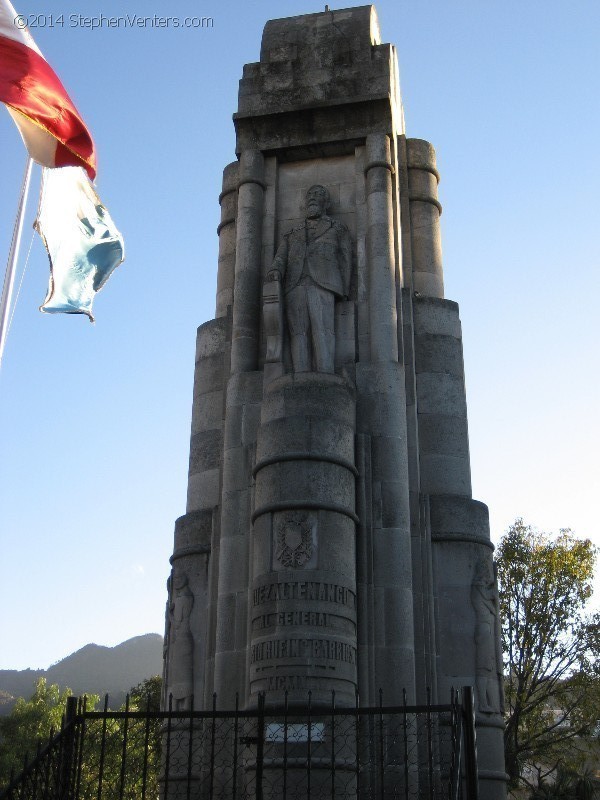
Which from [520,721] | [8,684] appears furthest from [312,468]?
[8,684]

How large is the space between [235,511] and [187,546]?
4.34 feet

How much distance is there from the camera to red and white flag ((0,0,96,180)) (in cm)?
1180

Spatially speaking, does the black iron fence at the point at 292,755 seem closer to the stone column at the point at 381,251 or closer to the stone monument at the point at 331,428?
the stone monument at the point at 331,428

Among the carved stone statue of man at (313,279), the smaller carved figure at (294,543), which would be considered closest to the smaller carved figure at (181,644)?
the smaller carved figure at (294,543)

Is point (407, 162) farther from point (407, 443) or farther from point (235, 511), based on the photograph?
point (235, 511)

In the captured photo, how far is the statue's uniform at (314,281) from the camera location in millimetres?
16141

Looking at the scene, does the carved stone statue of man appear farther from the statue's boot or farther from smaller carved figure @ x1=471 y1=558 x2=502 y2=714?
smaller carved figure @ x1=471 y1=558 x2=502 y2=714

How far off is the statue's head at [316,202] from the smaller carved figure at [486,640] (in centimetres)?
680

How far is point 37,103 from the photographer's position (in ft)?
39.3

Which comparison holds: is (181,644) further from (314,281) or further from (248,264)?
(248,264)

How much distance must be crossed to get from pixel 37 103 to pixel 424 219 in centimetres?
Result: 884

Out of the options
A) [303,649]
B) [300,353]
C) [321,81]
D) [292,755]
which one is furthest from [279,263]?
[292,755]

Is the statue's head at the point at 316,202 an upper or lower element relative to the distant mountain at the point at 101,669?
lower

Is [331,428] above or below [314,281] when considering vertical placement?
below
